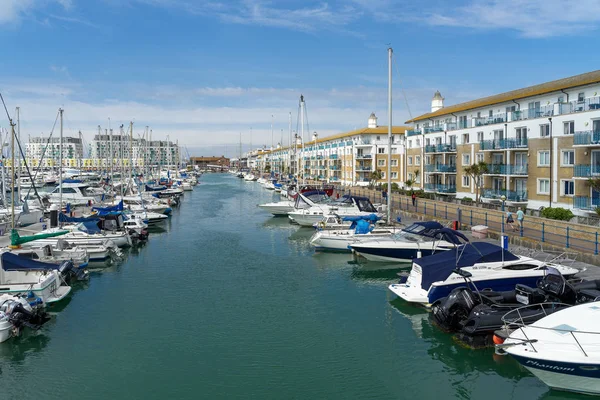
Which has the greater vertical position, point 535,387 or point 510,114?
point 510,114

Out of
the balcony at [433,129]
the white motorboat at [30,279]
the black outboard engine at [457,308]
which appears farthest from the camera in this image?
the balcony at [433,129]

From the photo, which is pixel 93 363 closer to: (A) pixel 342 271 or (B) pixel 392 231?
(A) pixel 342 271

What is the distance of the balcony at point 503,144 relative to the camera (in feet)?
143

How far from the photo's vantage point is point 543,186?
1612 inches

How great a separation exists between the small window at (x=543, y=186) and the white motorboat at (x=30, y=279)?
34.5 metres

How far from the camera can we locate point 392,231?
3416cm

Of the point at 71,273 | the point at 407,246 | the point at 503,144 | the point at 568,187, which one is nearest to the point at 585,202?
the point at 568,187

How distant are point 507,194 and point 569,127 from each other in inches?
302

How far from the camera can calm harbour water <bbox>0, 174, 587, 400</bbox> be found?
49.8 feet

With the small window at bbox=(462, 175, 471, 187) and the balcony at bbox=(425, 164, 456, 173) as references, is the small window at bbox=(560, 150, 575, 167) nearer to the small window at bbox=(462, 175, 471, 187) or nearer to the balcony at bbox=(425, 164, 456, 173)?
the small window at bbox=(462, 175, 471, 187)

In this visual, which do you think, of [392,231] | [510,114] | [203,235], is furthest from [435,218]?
[203,235]

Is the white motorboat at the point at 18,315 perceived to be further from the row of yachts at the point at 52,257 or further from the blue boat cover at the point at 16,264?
the blue boat cover at the point at 16,264

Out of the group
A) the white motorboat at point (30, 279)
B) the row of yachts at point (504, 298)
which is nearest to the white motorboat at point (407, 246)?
the row of yachts at point (504, 298)

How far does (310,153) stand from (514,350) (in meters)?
111
